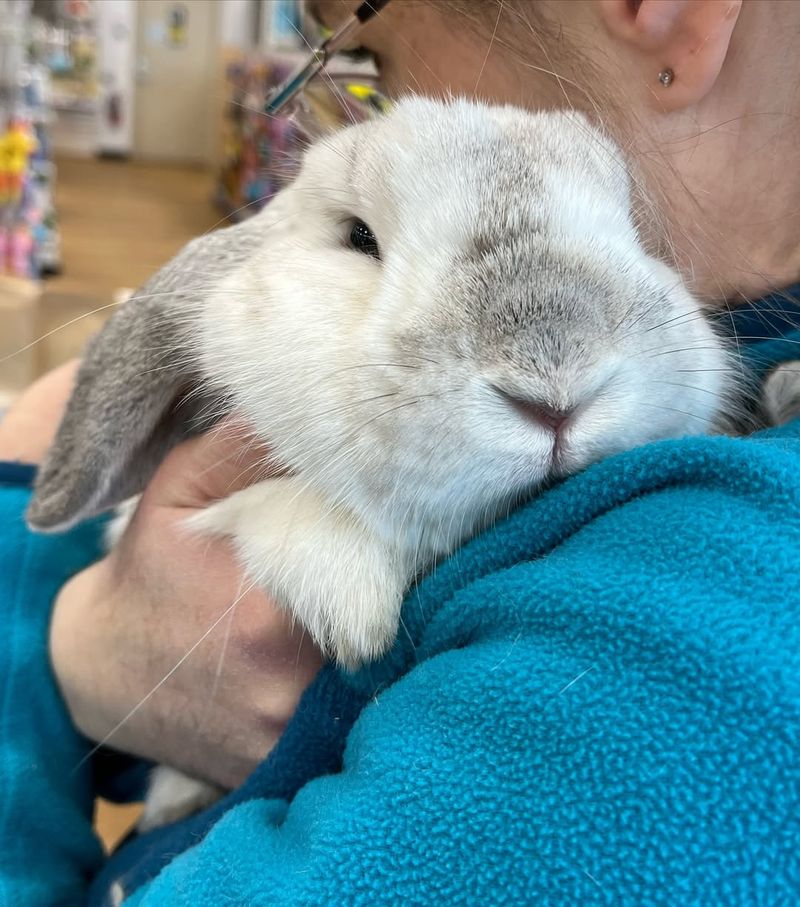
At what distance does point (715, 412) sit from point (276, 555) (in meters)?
0.38

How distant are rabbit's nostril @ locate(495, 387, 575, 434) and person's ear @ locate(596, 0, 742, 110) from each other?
0.35m

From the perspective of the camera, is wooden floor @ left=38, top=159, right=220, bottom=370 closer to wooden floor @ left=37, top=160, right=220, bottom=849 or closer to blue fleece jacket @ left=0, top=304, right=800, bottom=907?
wooden floor @ left=37, top=160, right=220, bottom=849

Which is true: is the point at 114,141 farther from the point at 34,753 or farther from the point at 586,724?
the point at 586,724

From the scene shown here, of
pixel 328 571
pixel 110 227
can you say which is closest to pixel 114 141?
pixel 110 227

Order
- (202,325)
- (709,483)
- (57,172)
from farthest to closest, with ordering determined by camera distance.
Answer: (57,172) < (202,325) < (709,483)

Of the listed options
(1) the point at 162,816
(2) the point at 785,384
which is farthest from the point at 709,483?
(1) the point at 162,816

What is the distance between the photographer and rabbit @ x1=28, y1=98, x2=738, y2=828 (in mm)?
507

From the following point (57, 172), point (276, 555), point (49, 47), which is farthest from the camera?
point (57, 172)

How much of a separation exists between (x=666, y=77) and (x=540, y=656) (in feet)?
1.64

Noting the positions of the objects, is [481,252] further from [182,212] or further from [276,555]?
[182,212]

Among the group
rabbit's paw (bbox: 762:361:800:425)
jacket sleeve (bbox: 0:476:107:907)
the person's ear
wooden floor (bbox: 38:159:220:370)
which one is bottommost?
wooden floor (bbox: 38:159:220:370)

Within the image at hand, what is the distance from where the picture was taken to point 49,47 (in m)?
5.67

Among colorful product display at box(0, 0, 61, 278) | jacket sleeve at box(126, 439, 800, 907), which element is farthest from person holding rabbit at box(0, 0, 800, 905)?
colorful product display at box(0, 0, 61, 278)

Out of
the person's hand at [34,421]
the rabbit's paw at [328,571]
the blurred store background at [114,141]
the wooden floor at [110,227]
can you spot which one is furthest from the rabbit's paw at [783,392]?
the wooden floor at [110,227]
